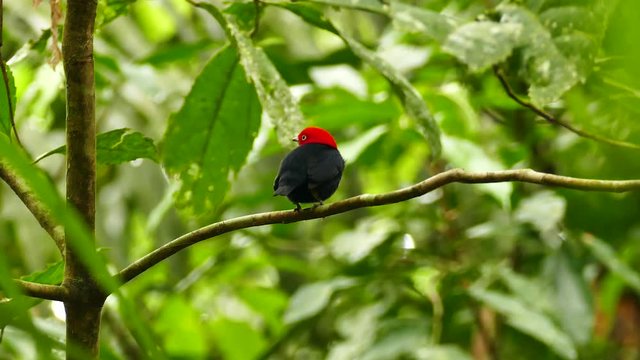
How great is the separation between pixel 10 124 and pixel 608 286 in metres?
2.14

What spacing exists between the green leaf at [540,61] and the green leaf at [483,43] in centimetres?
2

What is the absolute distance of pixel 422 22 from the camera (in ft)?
5.19

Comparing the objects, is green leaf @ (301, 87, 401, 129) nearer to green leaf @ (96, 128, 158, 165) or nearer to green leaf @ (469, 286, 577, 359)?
green leaf @ (469, 286, 577, 359)

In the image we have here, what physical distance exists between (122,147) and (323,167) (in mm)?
286

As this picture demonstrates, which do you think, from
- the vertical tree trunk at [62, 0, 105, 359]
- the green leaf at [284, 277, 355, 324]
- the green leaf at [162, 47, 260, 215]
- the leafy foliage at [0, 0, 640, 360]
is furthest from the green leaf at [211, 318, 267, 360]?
the vertical tree trunk at [62, 0, 105, 359]

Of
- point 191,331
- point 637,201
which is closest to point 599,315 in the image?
point 637,201

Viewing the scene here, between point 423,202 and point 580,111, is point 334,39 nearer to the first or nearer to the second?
point 423,202

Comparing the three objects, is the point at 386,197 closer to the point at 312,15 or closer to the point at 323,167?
the point at 323,167

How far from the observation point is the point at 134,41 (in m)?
3.14

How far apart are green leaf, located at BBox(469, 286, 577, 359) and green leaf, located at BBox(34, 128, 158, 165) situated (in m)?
1.22

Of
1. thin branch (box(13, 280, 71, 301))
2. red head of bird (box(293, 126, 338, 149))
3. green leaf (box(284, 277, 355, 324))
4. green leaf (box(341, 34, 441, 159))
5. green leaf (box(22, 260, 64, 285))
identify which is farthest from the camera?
green leaf (box(284, 277, 355, 324))

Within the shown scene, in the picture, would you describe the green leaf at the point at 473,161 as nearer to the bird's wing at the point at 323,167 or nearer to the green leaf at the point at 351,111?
the green leaf at the point at 351,111

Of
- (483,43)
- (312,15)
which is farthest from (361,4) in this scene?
(483,43)

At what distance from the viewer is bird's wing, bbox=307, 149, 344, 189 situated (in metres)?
1.22
